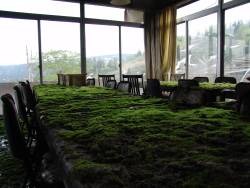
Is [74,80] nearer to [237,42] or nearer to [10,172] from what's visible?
[10,172]

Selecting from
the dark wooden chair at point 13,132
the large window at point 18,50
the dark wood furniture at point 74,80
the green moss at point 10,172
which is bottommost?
the green moss at point 10,172

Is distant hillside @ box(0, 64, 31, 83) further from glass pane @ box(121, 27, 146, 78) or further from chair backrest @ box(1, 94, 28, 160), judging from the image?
chair backrest @ box(1, 94, 28, 160)

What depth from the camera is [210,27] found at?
612 cm

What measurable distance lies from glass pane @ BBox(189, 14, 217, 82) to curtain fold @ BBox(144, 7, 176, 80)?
52cm

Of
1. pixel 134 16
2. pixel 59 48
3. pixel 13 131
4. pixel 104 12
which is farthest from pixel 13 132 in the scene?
pixel 134 16

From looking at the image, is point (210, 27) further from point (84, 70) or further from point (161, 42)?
point (84, 70)

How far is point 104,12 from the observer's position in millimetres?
6969

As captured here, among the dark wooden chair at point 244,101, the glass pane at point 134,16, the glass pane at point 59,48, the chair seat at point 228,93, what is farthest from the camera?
the glass pane at point 134,16

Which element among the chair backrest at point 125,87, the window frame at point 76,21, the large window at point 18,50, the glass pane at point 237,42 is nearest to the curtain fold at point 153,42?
the window frame at point 76,21

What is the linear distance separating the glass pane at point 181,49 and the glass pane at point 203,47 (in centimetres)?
21

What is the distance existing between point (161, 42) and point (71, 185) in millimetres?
6991

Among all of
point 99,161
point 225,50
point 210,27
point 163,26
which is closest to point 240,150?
point 99,161

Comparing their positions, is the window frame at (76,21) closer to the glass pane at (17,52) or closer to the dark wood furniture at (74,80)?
the glass pane at (17,52)

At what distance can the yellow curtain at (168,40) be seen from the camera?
22.9 feet
